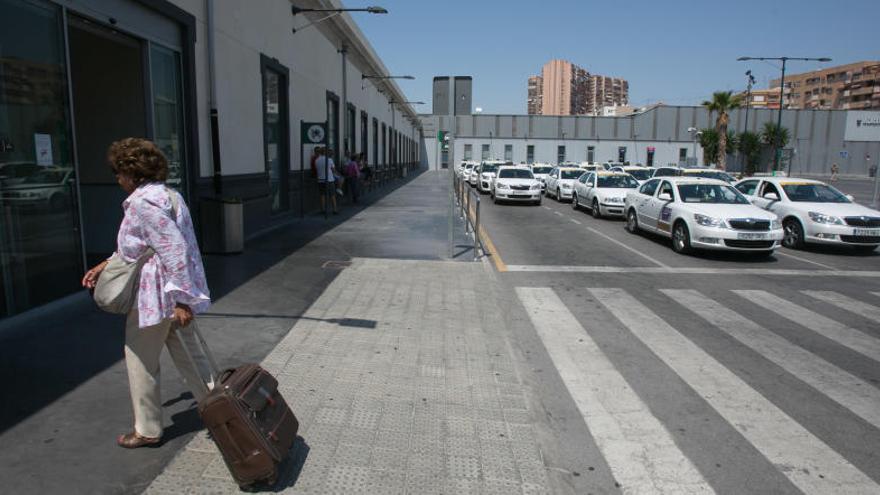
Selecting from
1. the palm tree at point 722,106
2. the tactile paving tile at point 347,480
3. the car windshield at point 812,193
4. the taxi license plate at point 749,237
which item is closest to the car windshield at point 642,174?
the car windshield at point 812,193

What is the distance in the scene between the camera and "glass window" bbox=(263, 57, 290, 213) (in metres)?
13.8

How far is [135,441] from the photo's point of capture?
11.3 feet

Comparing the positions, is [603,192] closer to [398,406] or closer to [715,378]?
[715,378]

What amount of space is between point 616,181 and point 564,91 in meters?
134

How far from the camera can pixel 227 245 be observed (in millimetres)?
10008

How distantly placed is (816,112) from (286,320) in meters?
88.5

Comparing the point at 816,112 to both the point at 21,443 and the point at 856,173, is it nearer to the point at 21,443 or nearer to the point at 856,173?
the point at 856,173

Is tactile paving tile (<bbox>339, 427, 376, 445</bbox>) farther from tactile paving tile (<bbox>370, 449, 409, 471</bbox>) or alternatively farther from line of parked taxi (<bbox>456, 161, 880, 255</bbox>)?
line of parked taxi (<bbox>456, 161, 880, 255</bbox>)

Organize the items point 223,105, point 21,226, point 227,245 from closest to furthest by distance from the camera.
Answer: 1. point 21,226
2. point 227,245
3. point 223,105

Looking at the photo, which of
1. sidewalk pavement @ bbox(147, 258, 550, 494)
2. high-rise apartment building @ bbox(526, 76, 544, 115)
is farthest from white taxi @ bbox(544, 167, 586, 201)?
high-rise apartment building @ bbox(526, 76, 544, 115)

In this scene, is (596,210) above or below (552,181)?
below

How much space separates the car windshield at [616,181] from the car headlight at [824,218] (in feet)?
25.4

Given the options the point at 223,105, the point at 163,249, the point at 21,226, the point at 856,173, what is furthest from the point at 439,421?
the point at 856,173

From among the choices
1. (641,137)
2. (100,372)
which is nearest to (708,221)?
(100,372)
